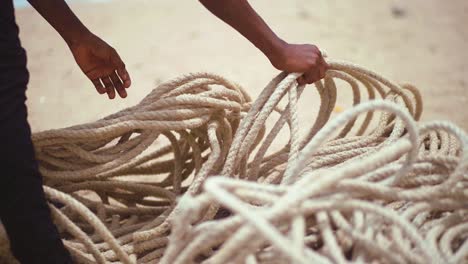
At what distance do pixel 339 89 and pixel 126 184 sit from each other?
1.44 meters

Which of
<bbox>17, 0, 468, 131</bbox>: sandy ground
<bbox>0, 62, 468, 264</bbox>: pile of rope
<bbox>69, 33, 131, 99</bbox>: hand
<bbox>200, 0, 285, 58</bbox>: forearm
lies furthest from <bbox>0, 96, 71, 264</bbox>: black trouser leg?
<bbox>17, 0, 468, 131</bbox>: sandy ground

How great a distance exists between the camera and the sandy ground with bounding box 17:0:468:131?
2.41 metres

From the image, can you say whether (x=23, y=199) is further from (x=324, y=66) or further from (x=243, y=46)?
(x=243, y=46)

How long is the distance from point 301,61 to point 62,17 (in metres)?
0.59

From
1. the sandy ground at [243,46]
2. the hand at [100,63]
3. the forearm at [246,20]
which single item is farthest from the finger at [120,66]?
the sandy ground at [243,46]

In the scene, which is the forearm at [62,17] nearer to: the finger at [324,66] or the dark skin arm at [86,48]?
the dark skin arm at [86,48]

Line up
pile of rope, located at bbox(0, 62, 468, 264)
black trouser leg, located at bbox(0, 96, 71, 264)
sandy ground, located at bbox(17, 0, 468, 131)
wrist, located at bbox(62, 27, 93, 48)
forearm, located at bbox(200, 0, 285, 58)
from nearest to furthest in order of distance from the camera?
pile of rope, located at bbox(0, 62, 468, 264) → black trouser leg, located at bbox(0, 96, 71, 264) → forearm, located at bbox(200, 0, 285, 58) → wrist, located at bbox(62, 27, 93, 48) → sandy ground, located at bbox(17, 0, 468, 131)

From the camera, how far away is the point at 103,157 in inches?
46.2

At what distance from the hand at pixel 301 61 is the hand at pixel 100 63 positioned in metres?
0.40

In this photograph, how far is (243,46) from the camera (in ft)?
10.4

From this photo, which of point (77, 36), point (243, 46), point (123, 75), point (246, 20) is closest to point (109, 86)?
point (123, 75)

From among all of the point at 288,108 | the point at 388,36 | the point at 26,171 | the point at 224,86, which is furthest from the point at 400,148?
the point at 388,36

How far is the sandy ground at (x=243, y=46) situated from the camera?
2.41 metres

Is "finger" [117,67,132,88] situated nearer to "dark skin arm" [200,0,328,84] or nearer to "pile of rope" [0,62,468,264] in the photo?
"pile of rope" [0,62,468,264]
